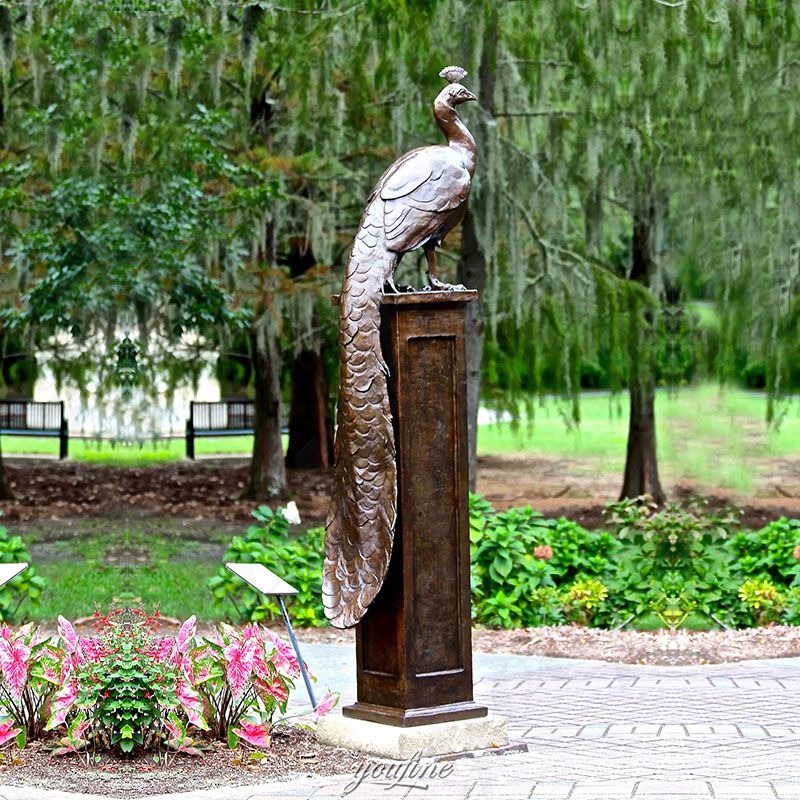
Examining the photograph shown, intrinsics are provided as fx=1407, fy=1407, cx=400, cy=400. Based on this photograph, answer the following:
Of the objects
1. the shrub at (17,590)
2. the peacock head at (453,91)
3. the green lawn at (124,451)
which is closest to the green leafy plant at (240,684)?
the peacock head at (453,91)

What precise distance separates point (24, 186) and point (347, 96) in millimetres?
3620

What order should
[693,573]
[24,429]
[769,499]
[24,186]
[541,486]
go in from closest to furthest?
1. [693,573]
2. [24,186]
3. [769,499]
4. [541,486]
5. [24,429]

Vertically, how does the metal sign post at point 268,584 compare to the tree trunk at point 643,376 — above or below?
below

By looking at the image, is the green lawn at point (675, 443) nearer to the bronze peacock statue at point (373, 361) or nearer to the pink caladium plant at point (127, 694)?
the pink caladium plant at point (127, 694)

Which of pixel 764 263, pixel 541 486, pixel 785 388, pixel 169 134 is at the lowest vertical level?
pixel 541 486

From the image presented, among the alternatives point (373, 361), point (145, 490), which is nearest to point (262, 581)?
point (373, 361)

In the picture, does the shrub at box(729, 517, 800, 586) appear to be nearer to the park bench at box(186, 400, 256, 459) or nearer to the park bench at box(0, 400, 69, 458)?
the park bench at box(186, 400, 256, 459)

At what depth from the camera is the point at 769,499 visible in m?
20.5

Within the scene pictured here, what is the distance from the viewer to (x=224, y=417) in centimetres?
2695

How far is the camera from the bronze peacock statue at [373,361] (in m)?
6.56

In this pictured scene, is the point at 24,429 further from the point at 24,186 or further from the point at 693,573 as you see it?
the point at 693,573

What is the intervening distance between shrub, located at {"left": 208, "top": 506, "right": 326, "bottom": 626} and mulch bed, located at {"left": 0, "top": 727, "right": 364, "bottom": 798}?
327 centimetres

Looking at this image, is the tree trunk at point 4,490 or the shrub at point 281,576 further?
the tree trunk at point 4,490

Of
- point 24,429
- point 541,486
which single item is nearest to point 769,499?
point 541,486
